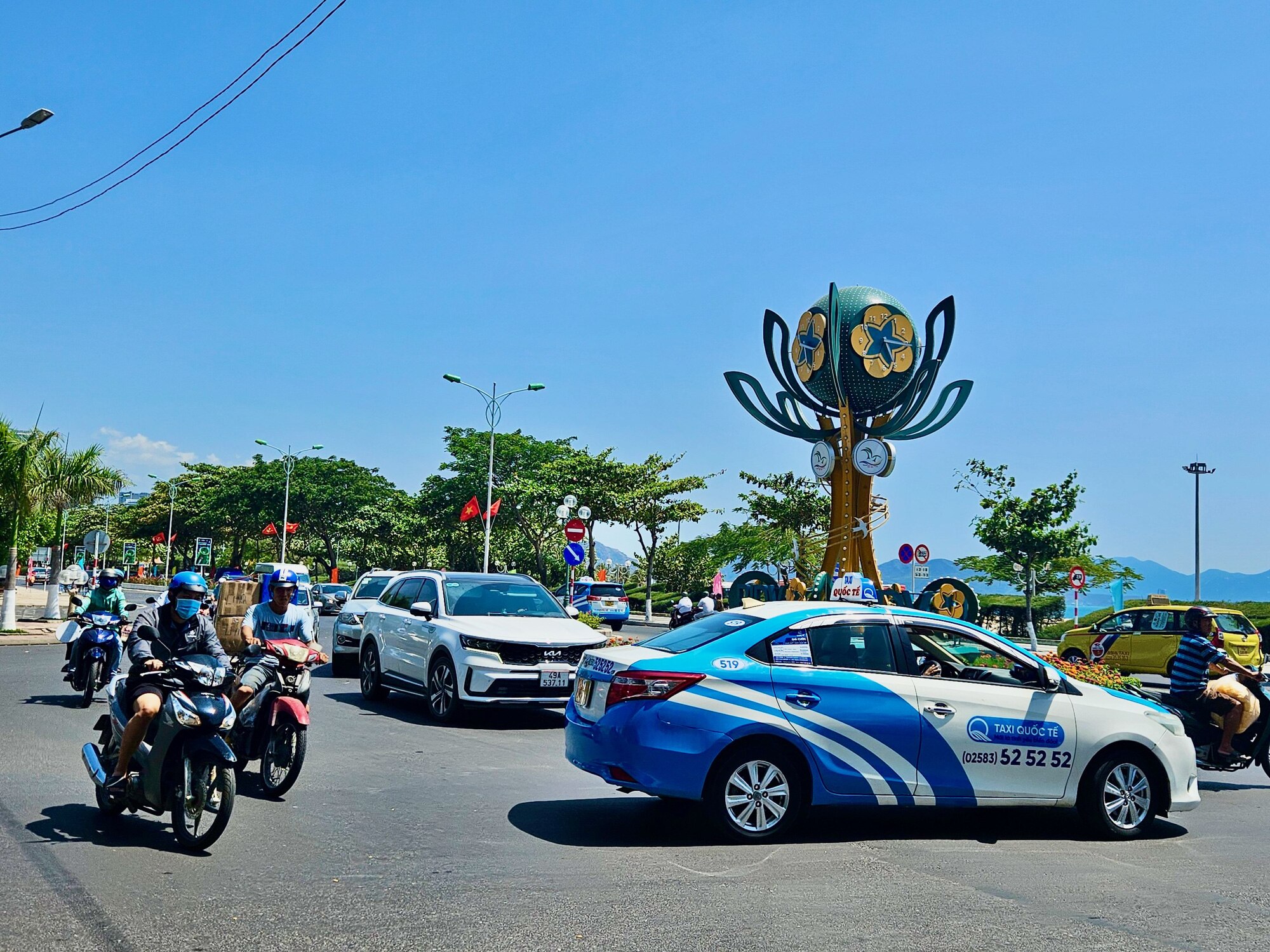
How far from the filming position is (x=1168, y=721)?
26.9 ft

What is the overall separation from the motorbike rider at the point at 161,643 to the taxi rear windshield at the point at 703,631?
114 inches

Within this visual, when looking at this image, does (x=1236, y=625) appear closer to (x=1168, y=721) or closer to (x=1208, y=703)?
(x=1208, y=703)

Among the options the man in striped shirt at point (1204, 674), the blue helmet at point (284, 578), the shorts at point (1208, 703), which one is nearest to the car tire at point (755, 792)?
the blue helmet at point (284, 578)

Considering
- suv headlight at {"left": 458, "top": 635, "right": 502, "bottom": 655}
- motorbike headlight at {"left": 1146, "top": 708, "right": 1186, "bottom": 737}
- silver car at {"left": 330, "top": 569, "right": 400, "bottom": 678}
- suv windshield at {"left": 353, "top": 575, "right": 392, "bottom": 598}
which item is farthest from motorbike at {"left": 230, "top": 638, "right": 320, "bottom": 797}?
suv windshield at {"left": 353, "top": 575, "right": 392, "bottom": 598}

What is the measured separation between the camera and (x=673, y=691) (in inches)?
286

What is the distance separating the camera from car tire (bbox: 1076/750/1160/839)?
7.90m

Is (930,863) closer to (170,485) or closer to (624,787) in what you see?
(624,787)

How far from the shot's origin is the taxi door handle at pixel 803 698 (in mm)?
7395

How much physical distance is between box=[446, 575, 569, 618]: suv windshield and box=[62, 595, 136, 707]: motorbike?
3873 mm

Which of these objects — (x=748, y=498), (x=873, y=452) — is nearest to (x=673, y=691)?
(x=873, y=452)

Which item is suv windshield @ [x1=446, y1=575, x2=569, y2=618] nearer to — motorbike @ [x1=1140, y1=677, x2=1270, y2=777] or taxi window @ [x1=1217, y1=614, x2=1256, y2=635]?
motorbike @ [x1=1140, y1=677, x2=1270, y2=777]

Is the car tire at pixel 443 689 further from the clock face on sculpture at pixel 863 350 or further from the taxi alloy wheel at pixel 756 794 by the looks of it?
the clock face on sculpture at pixel 863 350

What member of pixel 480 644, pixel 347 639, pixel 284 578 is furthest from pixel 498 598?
pixel 347 639

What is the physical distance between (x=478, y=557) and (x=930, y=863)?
201 feet
